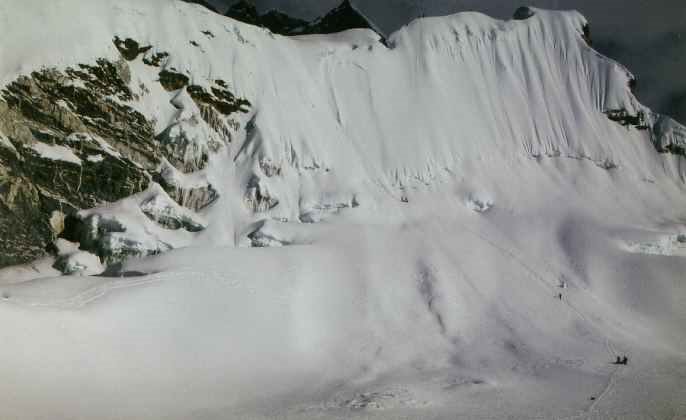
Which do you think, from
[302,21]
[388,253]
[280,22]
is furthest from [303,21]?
[388,253]

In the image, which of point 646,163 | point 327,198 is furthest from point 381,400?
point 646,163

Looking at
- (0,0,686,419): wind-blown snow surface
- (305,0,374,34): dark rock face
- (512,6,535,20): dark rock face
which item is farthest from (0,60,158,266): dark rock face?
(512,6,535,20): dark rock face

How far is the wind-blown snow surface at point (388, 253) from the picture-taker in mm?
21969

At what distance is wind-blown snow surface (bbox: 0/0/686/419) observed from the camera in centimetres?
2197

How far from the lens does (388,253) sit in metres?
39.7

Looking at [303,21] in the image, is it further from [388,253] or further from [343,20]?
[388,253]

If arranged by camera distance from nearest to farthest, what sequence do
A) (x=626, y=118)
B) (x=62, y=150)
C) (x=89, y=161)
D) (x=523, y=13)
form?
(x=62, y=150) < (x=89, y=161) < (x=626, y=118) < (x=523, y=13)

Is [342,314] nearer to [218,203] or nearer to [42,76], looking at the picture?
[218,203]

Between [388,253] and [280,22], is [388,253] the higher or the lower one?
the lower one

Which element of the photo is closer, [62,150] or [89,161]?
[62,150]

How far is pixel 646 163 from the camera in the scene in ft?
197

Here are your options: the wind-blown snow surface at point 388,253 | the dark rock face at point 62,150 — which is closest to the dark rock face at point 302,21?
the wind-blown snow surface at point 388,253

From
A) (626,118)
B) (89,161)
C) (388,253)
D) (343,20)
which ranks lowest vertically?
(388,253)

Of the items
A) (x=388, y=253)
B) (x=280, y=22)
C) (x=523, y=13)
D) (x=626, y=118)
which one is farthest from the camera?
(x=280, y=22)
